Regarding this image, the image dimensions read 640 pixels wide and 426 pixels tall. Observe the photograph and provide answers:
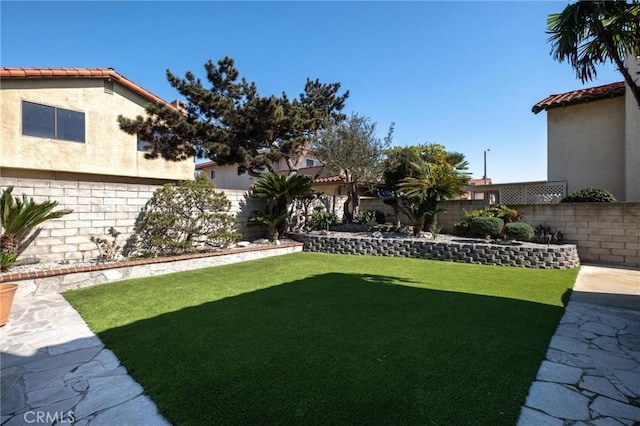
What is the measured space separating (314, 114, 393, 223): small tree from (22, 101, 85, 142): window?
454 inches

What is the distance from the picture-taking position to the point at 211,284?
22.1 ft

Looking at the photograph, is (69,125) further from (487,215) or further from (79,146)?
(487,215)

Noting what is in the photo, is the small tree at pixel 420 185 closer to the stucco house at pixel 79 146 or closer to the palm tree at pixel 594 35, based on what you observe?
the palm tree at pixel 594 35

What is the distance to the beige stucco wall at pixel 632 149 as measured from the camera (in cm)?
1097

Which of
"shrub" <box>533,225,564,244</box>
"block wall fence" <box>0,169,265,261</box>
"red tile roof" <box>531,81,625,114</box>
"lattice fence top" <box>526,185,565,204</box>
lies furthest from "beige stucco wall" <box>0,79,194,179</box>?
"red tile roof" <box>531,81,625,114</box>

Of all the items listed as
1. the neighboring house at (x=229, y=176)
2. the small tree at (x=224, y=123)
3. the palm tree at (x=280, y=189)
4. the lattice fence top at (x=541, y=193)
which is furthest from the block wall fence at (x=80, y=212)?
the neighboring house at (x=229, y=176)

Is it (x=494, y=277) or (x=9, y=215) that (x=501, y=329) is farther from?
(x=9, y=215)

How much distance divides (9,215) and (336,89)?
14.4 m

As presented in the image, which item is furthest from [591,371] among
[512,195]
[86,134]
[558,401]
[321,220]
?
[86,134]

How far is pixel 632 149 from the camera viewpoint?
36.4ft

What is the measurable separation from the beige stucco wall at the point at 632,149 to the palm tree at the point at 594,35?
10206 mm

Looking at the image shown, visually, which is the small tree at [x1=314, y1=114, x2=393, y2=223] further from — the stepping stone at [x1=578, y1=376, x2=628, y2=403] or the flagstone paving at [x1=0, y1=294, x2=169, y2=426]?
the stepping stone at [x1=578, y1=376, x2=628, y2=403]

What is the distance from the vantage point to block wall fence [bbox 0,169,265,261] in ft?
23.9

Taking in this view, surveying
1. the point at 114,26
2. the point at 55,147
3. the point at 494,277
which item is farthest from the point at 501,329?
the point at 55,147
